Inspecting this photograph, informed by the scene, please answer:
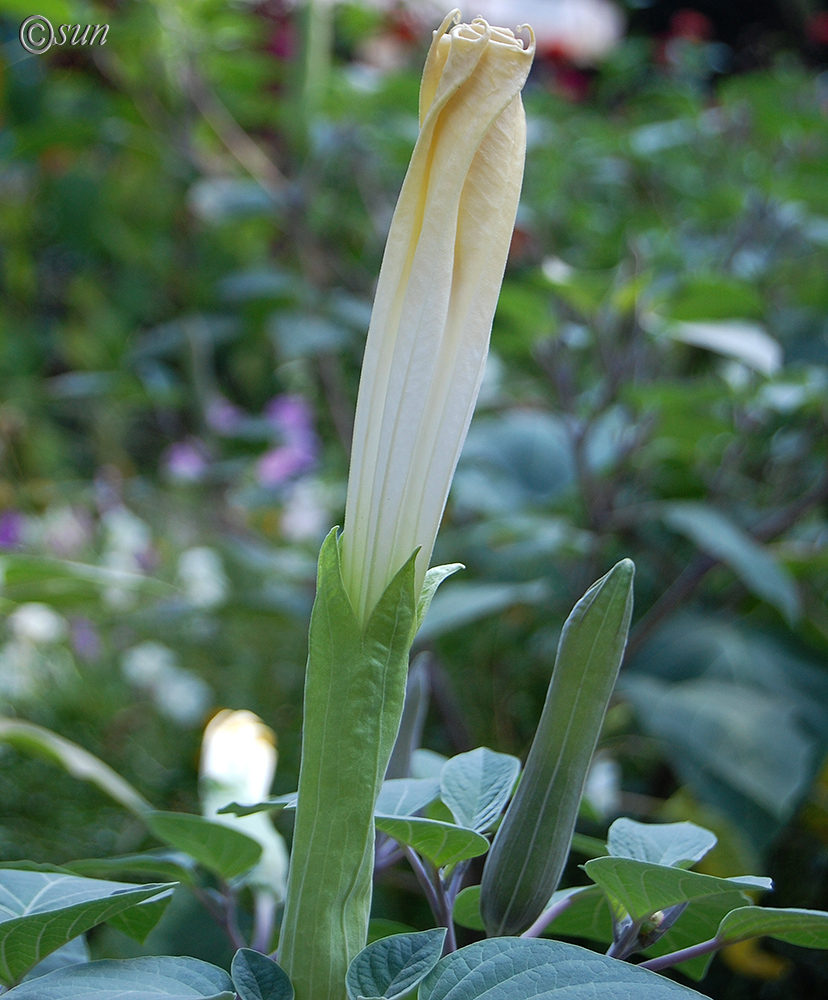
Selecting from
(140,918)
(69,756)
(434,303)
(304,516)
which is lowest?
(304,516)

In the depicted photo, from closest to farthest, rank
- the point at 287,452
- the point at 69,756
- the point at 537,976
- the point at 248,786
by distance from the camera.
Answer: the point at 537,976 → the point at 248,786 → the point at 69,756 → the point at 287,452

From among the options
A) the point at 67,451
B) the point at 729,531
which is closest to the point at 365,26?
the point at 67,451

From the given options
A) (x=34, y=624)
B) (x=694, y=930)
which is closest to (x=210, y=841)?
(x=694, y=930)

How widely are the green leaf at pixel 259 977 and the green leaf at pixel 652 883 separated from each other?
0.07 m

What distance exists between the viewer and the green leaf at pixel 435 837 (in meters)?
0.21

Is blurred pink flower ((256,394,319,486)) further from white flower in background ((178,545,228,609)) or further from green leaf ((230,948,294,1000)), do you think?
green leaf ((230,948,294,1000))

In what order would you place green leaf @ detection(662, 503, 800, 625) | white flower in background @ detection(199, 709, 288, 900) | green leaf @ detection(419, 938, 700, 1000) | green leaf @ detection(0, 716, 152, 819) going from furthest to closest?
green leaf @ detection(662, 503, 800, 625), green leaf @ detection(0, 716, 152, 819), white flower in background @ detection(199, 709, 288, 900), green leaf @ detection(419, 938, 700, 1000)

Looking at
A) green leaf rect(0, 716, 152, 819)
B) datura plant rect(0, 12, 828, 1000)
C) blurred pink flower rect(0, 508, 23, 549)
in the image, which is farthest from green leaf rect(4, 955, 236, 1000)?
blurred pink flower rect(0, 508, 23, 549)

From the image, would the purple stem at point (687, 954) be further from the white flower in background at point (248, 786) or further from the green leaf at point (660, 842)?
the white flower in background at point (248, 786)

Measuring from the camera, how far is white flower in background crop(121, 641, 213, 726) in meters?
1.08

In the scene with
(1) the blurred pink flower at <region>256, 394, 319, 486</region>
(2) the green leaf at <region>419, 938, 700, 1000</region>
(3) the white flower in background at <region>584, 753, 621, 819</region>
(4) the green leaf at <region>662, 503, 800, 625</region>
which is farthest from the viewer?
(1) the blurred pink flower at <region>256, 394, 319, 486</region>

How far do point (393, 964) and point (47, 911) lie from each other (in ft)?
0.23

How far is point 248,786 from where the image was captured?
12.1 inches

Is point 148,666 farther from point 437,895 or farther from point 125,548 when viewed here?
point 437,895
